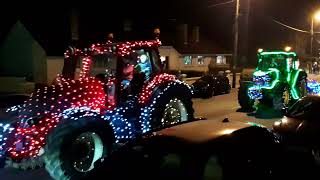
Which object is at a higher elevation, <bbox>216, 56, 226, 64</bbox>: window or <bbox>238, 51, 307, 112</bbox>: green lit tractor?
<bbox>216, 56, 226, 64</bbox>: window

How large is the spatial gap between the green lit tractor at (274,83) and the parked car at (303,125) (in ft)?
22.8

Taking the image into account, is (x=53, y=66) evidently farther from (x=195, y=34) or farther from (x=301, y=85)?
(x=301, y=85)

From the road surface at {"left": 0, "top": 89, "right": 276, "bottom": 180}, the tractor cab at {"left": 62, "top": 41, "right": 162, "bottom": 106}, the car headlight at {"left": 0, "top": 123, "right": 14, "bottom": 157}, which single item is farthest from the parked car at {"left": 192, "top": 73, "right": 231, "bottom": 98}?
the car headlight at {"left": 0, "top": 123, "right": 14, "bottom": 157}

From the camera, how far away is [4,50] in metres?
46.0

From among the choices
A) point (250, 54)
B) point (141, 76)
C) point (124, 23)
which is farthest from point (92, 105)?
point (250, 54)

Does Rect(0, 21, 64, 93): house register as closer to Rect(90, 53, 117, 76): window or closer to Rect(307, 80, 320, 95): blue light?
Rect(307, 80, 320, 95): blue light

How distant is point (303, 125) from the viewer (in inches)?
448

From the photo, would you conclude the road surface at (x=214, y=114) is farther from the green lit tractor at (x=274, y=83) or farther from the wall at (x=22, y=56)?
the wall at (x=22, y=56)

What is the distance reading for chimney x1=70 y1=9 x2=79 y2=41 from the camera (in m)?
45.6

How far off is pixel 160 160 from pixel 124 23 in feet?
156

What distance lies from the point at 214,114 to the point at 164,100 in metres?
8.27

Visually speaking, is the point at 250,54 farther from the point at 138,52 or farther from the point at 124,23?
the point at 138,52

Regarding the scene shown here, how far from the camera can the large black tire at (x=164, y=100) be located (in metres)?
11.7

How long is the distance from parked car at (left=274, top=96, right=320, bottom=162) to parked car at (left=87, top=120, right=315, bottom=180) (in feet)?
15.4
